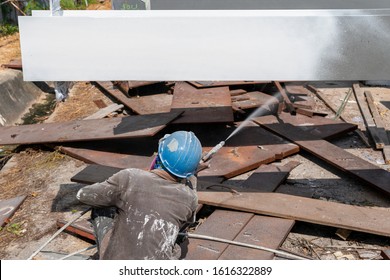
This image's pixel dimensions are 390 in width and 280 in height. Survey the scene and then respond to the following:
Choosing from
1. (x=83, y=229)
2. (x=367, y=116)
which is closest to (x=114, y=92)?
(x=367, y=116)

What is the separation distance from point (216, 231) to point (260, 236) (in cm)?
44

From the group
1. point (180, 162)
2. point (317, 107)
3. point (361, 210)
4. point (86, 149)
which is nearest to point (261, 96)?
point (317, 107)

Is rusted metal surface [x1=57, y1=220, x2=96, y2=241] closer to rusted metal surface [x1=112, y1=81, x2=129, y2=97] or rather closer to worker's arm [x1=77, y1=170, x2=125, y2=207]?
worker's arm [x1=77, y1=170, x2=125, y2=207]

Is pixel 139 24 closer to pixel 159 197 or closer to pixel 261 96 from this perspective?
pixel 159 197

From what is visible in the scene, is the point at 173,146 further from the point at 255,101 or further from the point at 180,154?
the point at 255,101

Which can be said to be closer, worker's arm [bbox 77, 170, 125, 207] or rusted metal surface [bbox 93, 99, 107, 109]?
worker's arm [bbox 77, 170, 125, 207]

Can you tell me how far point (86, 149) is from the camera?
7.82 m

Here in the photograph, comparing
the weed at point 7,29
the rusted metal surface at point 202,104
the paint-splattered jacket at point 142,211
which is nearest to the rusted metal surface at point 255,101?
the rusted metal surface at point 202,104

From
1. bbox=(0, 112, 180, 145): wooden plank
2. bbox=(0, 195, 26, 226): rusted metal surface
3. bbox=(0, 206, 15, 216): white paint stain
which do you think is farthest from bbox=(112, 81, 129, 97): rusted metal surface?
bbox=(0, 206, 15, 216): white paint stain

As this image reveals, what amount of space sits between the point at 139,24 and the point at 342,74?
188 cm

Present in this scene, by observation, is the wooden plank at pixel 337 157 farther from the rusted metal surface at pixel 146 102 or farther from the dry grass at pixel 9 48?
the dry grass at pixel 9 48

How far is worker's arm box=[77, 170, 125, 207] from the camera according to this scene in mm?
3973

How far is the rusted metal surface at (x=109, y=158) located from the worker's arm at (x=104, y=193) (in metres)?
2.99

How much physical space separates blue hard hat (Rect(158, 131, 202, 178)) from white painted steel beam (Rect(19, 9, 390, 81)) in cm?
114
